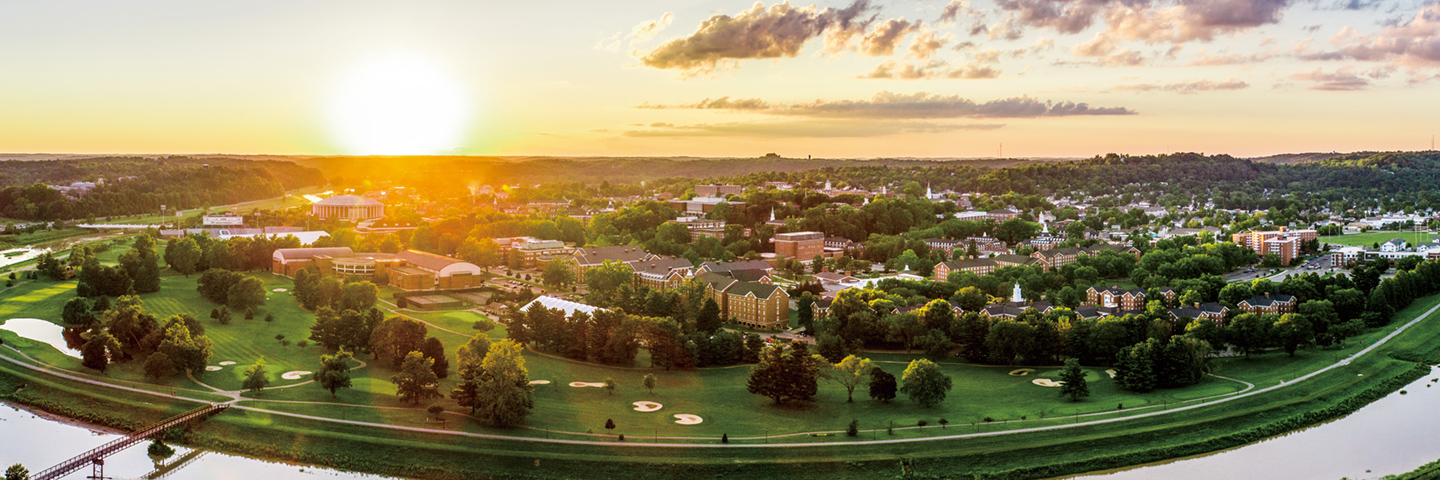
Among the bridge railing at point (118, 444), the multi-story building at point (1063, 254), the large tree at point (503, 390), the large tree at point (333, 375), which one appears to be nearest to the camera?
the bridge railing at point (118, 444)

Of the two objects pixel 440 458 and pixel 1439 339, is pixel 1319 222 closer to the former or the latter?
pixel 1439 339

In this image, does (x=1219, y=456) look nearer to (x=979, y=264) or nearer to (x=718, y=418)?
(x=718, y=418)

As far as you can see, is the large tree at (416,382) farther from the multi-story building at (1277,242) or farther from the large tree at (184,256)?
the multi-story building at (1277,242)

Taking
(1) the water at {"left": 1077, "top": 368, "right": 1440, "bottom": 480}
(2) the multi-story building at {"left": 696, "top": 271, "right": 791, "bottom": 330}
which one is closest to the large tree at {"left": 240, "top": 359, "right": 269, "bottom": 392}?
(2) the multi-story building at {"left": 696, "top": 271, "right": 791, "bottom": 330}

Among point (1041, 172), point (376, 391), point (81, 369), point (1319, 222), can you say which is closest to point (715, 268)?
point (376, 391)

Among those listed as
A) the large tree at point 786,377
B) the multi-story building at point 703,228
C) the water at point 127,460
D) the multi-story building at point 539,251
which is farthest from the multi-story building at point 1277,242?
the water at point 127,460

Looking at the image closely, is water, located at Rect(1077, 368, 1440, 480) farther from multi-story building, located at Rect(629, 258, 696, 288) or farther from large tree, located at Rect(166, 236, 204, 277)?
large tree, located at Rect(166, 236, 204, 277)
